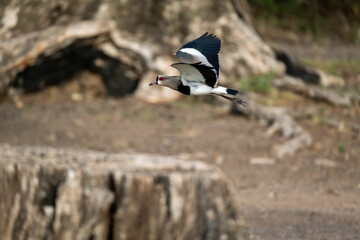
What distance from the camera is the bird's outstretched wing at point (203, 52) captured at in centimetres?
297

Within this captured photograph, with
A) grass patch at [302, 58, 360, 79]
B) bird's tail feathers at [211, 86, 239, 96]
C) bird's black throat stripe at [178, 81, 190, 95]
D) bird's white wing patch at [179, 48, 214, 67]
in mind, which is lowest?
grass patch at [302, 58, 360, 79]

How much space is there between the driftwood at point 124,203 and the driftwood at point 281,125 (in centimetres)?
370

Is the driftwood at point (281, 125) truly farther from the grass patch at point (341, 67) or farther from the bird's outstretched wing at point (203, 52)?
the bird's outstretched wing at point (203, 52)

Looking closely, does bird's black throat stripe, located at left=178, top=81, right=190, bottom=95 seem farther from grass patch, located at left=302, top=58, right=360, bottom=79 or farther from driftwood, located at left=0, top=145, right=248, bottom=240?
grass patch, located at left=302, top=58, right=360, bottom=79

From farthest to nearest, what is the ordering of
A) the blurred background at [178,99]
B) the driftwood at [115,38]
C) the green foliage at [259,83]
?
the green foliage at [259,83] → the driftwood at [115,38] → the blurred background at [178,99]

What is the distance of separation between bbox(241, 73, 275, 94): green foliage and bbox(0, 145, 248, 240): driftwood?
567cm

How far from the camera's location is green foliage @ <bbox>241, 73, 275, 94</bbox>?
9484 mm

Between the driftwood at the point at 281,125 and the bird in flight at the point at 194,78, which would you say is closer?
the bird in flight at the point at 194,78

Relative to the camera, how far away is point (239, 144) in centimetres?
762

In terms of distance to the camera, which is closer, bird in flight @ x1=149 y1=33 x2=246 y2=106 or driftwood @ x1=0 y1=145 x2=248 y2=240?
bird in flight @ x1=149 y1=33 x2=246 y2=106

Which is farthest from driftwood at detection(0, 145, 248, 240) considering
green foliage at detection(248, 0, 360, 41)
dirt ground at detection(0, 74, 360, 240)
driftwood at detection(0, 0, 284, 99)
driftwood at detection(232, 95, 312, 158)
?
green foliage at detection(248, 0, 360, 41)

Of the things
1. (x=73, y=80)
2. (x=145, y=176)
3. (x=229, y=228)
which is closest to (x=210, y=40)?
(x=145, y=176)

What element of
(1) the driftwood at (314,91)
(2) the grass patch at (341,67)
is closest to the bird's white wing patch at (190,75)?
(1) the driftwood at (314,91)

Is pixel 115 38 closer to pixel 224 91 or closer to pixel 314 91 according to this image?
pixel 314 91
